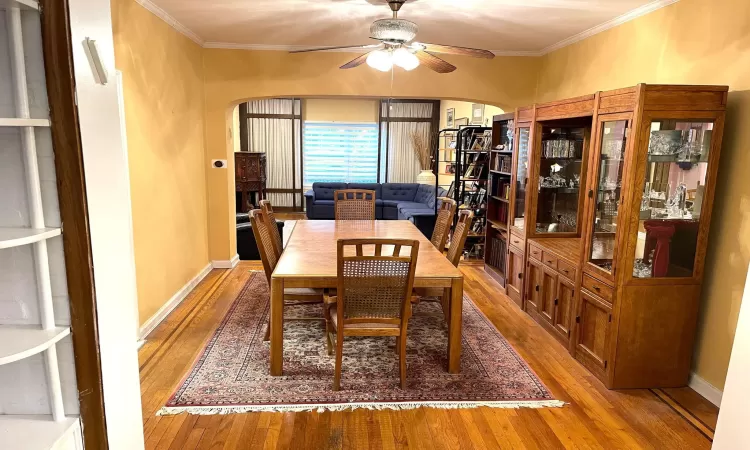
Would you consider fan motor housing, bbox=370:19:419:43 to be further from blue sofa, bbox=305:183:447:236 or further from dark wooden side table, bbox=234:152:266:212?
dark wooden side table, bbox=234:152:266:212

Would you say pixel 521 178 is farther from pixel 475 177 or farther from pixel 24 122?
pixel 24 122

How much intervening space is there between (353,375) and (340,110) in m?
7.85

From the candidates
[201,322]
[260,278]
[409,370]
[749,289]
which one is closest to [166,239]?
[201,322]

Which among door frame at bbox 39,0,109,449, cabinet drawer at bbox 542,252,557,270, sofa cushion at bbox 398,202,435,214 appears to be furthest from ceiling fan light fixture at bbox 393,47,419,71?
sofa cushion at bbox 398,202,435,214

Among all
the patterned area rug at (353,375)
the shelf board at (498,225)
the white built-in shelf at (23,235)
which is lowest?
the patterned area rug at (353,375)

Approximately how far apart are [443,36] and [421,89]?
33.2 inches

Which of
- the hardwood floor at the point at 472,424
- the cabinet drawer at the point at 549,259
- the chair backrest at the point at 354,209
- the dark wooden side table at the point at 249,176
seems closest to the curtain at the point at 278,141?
the dark wooden side table at the point at 249,176

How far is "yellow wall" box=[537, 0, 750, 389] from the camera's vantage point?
2.61 metres

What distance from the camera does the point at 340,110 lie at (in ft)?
32.9

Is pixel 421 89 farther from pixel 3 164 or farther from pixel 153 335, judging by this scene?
pixel 3 164

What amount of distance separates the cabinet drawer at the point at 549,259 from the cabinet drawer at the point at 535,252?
0.26 feet

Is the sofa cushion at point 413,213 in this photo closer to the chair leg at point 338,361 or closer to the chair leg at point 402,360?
the chair leg at point 402,360

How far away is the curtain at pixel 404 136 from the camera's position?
9.96 metres

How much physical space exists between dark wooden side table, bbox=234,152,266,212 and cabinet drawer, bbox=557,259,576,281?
19.5 feet
